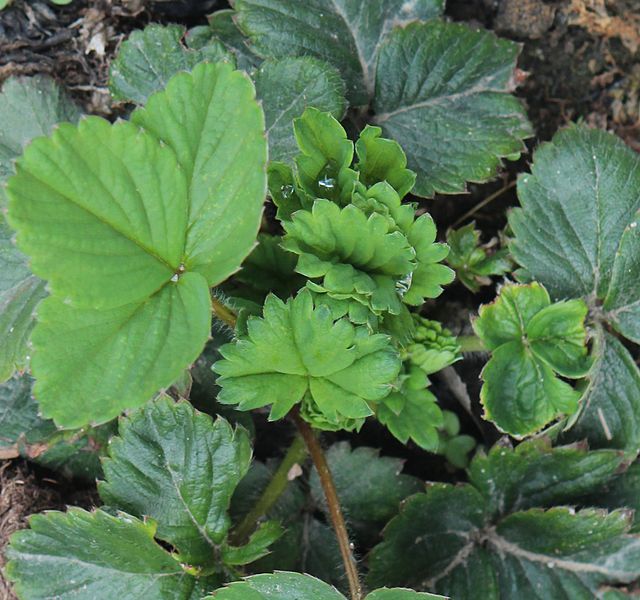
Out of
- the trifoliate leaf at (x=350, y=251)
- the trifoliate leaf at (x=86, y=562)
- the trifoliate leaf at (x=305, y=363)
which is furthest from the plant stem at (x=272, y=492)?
the trifoliate leaf at (x=350, y=251)

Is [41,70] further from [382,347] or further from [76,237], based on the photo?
[382,347]

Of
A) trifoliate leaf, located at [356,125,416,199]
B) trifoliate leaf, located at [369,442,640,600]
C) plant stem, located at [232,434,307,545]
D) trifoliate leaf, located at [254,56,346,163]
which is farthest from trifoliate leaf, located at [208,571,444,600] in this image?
trifoliate leaf, located at [254,56,346,163]

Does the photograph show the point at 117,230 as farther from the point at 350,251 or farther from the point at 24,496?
the point at 24,496

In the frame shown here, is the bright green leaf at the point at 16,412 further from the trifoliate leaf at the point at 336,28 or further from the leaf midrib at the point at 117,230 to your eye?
the trifoliate leaf at the point at 336,28

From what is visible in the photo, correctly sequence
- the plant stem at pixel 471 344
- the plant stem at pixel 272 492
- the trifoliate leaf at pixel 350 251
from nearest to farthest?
1. the trifoliate leaf at pixel 350 251
2. the plant stem at pixel 272 492
3. the plant stem at pixel 471 344

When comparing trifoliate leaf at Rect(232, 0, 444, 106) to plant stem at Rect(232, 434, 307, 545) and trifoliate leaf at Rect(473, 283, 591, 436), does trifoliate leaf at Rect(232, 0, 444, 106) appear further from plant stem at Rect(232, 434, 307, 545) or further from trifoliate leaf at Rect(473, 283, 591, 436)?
plant stem at Rect(232, 434, 307, 545)
